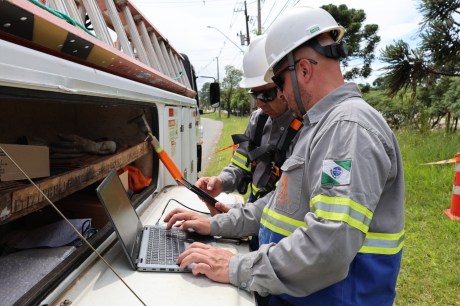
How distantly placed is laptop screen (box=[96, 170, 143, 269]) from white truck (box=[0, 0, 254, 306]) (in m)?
0.09

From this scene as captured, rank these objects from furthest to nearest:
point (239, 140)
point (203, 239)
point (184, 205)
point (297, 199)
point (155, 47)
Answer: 1. point (155, 47)
2. point (239, 140)
3. point (184, 205)
4. point (203, 239)
5. point (297, 199)

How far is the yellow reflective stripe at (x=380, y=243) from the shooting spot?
135cm

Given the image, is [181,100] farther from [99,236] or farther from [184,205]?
[99,236]

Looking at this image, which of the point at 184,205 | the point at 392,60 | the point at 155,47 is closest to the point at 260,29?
the point at 392,60

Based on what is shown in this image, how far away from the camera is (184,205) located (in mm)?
2480

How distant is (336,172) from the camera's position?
1.19m

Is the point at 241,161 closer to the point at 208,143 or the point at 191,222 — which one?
the point at 191,222

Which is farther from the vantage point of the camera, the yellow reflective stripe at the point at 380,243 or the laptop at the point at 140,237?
the laptop at the point at 140,237

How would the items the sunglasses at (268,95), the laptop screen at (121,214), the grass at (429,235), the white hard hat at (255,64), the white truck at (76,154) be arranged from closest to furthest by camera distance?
the white truck at (76,154)
the laptop screen at (121,214)
the sunglasses at (268,95)
the white hard hat at (255,64)
the grass at (429,235)

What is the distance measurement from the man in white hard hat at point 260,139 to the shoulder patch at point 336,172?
1.02m

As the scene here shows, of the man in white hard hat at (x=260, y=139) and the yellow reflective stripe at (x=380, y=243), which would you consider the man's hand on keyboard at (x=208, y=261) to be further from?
the man in white hard hat at (x=260, y=139)

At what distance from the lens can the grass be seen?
336 centimetres

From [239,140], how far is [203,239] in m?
1.26

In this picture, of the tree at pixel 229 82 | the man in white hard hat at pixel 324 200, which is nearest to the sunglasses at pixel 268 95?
the man in white hard hat at pixel 324 200
